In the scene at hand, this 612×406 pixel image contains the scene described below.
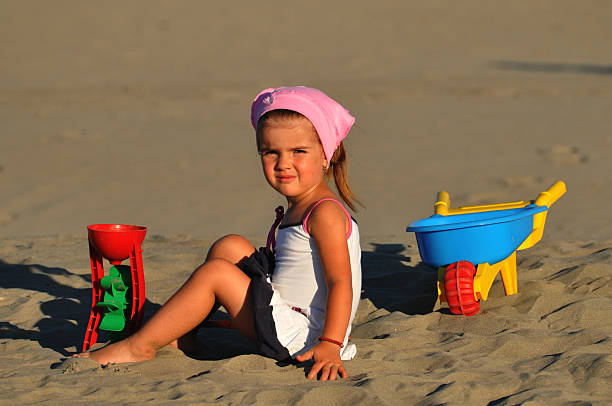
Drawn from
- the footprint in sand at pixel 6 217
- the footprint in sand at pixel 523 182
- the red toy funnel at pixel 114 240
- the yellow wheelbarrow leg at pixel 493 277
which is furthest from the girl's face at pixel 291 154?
the footprint in sand at pixel 523 182

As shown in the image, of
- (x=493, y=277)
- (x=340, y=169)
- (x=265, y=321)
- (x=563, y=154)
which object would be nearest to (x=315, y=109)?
(x=340, y=169)

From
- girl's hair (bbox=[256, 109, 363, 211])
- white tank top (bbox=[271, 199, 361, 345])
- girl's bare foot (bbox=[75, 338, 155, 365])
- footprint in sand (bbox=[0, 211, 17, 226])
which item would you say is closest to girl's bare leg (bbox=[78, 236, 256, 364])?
girl's bare foot (bbox=[75, 338, 155, 365])

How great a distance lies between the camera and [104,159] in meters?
9.42

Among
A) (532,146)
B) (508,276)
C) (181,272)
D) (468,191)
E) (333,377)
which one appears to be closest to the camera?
(333,377)

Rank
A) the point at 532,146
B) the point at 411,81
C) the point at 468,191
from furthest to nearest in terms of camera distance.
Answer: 1. the point at 411,81
2. the point at 532,146
3. the point at 468,191

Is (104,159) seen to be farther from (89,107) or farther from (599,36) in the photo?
(599,36)

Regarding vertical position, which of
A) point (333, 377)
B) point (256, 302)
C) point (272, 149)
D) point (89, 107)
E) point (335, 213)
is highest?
point (89, 107)

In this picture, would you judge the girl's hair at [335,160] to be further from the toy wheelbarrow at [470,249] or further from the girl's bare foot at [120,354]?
the girl's bare foot at [120,354]

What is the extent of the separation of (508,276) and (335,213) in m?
1.21

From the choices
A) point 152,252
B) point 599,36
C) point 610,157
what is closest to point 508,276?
point 152,252

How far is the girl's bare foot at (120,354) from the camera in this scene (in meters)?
3.05

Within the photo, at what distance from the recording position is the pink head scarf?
119 inches

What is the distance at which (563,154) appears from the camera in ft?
30.1

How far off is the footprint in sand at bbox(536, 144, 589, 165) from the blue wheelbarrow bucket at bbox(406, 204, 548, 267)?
5431 millimetres
